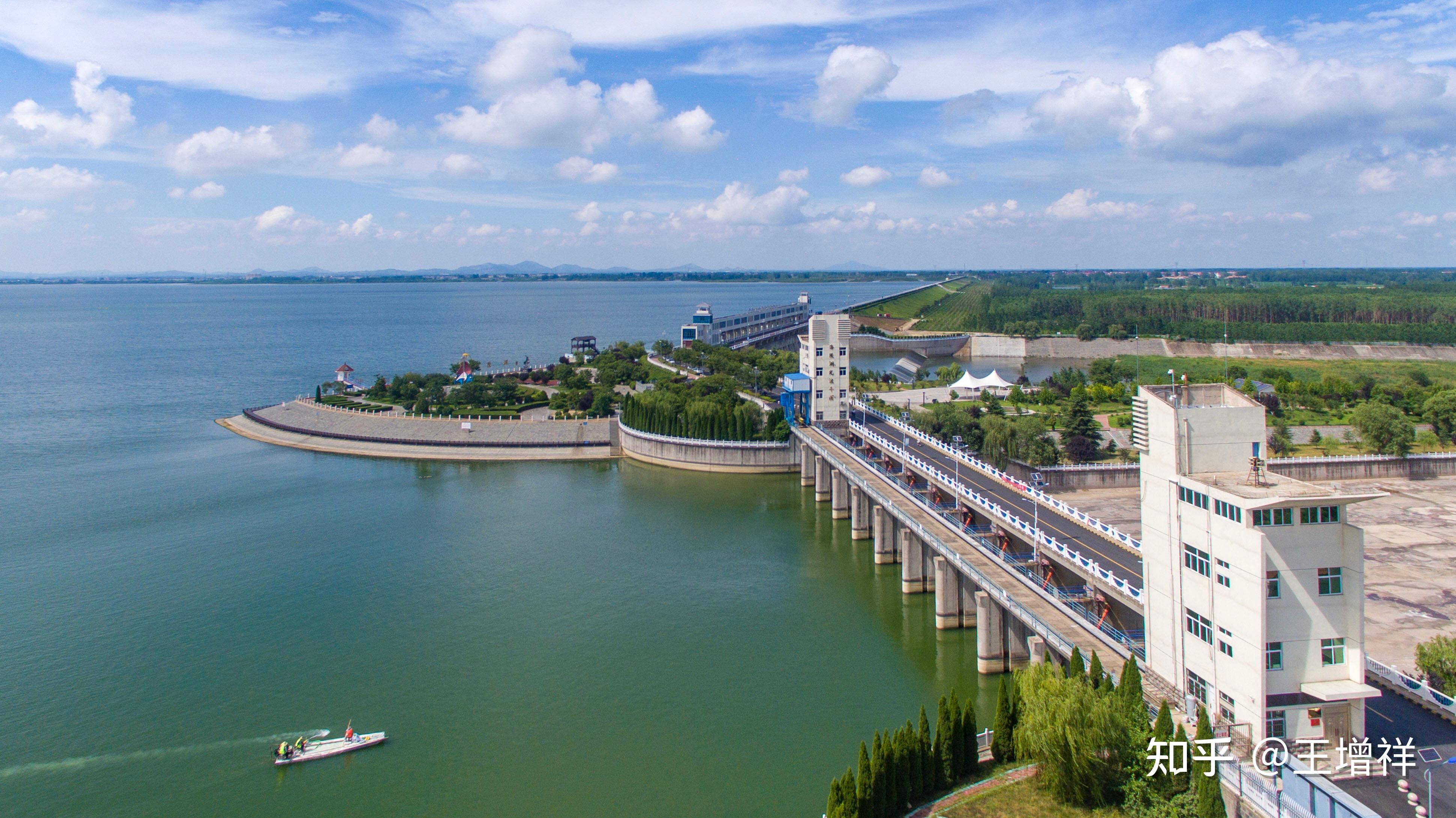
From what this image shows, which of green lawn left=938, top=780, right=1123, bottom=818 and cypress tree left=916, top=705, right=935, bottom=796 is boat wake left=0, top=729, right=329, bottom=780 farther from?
green lawn left=938, top=780, right=1123, bottom=818

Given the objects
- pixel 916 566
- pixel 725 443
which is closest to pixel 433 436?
pixel 725 443

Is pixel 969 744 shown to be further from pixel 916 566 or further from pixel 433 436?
pixel 433 436

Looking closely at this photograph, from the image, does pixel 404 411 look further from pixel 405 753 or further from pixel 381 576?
pixel 405 753

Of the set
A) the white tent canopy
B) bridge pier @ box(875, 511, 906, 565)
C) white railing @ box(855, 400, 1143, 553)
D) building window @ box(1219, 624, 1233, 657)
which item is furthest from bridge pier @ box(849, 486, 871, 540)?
the white tent canopy

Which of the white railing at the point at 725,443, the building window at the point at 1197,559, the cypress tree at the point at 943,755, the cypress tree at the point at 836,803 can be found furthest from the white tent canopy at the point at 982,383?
the cypress tree at the point at 836,803

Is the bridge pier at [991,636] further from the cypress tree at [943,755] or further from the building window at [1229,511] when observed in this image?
the building window at [1229,511]
